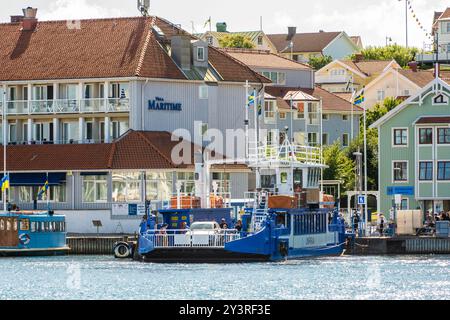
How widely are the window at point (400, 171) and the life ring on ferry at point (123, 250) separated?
2523 cm

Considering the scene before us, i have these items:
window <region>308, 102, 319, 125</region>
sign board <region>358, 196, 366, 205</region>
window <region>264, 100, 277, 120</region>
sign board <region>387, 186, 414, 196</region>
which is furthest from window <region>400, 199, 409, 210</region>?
window <region>308, 102, 319, 125</region>

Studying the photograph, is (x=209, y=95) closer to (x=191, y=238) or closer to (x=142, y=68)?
(x=142, y=68)

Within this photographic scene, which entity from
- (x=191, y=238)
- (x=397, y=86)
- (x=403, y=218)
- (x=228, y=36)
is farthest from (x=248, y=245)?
(x=228, y=36)

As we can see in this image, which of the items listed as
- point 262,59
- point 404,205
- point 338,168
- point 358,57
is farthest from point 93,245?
point 358,57

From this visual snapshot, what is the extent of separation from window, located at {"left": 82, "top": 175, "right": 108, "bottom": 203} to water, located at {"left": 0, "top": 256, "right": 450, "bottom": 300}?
16.8 meters

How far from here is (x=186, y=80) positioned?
9888 centimetres

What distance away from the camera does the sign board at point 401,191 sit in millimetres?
97812

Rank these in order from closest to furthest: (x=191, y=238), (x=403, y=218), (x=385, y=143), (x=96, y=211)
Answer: (x=191, y=238) → (x=403, y=218) → (x=96, y=211) → (x=385, y=143)

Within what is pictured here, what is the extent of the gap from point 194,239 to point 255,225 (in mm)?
3300

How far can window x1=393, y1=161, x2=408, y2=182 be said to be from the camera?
98.4 m

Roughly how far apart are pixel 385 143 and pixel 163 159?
14.8 metres

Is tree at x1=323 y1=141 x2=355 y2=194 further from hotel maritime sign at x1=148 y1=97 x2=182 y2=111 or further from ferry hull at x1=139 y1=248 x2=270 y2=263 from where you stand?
ferry hull at x1=139 y1=248 x2=270 y2=263

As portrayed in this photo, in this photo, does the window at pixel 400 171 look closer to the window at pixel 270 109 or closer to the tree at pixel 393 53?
the window at pixel 270 109

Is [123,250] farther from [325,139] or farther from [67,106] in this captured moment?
[325,139]
